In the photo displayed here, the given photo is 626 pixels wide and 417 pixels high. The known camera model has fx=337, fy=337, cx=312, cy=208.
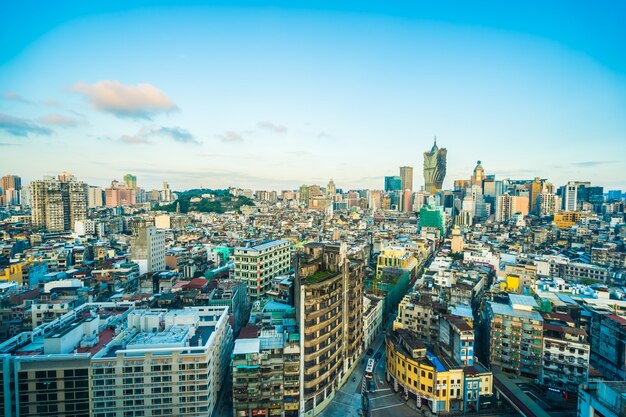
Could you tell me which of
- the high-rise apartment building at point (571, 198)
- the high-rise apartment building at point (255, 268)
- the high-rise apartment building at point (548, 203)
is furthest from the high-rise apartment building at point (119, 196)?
the high-rise apartment building at point (571, 198)

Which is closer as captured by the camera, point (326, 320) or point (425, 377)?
point (425, 377)

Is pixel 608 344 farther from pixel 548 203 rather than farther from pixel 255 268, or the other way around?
pixel 548 203

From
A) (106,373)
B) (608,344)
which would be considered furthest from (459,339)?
(106,373)

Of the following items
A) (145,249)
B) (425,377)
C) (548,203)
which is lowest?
(425,377)

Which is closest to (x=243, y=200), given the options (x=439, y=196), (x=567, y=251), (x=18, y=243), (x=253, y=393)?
(x=18, y=243)

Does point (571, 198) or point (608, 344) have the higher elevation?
point (571, 198)

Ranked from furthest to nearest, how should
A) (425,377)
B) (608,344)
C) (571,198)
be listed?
(571,198) → (608,344) → (425,377)
